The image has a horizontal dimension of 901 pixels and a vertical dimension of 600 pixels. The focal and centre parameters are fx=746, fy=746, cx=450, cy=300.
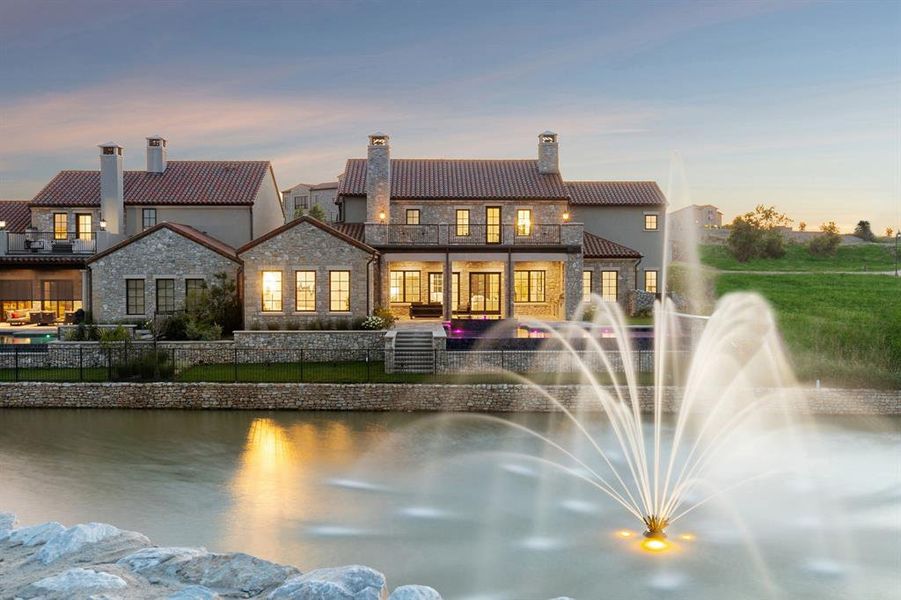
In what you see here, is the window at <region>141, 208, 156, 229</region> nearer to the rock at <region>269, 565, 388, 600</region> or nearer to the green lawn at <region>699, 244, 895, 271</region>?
the rock at <region>269, 565, 388, 600</region>

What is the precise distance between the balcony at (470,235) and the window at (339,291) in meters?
3.13

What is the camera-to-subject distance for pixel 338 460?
1777cm

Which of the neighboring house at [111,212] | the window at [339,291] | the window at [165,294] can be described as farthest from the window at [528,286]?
the window at [165,294]

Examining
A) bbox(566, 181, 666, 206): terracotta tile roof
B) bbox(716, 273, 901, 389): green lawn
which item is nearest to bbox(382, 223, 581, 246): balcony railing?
bbox(566, 181, 666, 206): terracotta tile roof

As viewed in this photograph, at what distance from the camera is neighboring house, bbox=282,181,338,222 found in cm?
7169

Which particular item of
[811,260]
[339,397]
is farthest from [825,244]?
[339,397]

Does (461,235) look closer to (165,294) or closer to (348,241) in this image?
(348,241)

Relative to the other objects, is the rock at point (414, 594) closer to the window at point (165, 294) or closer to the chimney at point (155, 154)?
the window at point (165, 294)

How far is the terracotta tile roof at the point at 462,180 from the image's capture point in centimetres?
3638

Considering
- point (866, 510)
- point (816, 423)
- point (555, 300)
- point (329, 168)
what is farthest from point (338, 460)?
point (329, 168)

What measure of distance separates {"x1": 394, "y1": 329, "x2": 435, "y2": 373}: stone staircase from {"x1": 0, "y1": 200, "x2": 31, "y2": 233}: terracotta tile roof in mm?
23230

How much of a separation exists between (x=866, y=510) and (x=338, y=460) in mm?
11266

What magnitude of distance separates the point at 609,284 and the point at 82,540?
30.3 metres

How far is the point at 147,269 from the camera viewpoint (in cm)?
3100
